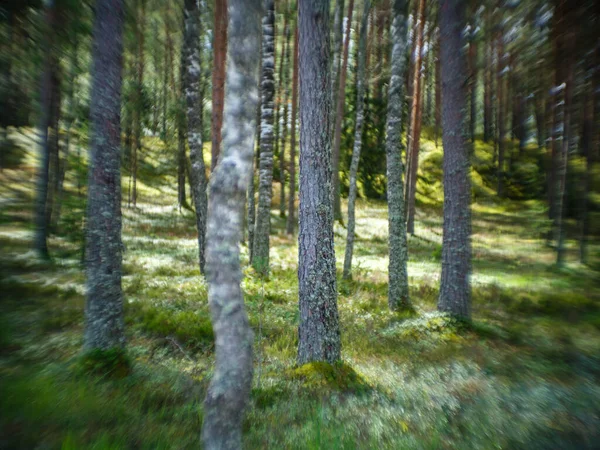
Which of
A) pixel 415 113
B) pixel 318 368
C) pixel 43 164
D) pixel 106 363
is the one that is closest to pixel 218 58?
pixel 43 164

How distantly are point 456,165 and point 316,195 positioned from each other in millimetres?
3940

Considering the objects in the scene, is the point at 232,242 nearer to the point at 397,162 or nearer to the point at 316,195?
the point at 316,195

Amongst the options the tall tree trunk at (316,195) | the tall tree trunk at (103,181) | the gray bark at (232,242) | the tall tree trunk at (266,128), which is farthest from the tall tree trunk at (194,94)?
the gray bark at (232,242)

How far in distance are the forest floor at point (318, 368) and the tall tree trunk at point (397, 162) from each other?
922mm

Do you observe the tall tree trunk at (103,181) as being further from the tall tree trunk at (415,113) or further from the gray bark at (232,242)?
the tall tree trunk at (415,113)

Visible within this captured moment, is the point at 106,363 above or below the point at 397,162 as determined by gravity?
below

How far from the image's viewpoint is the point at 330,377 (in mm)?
5070

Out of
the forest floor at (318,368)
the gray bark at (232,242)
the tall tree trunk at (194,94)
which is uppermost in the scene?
the tall tree trunk at (194,94)

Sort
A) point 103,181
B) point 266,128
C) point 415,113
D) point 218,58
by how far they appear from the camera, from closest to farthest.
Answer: point 103,181, point 266,128, point 218,58, point 415,113

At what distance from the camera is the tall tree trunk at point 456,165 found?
25.2ft

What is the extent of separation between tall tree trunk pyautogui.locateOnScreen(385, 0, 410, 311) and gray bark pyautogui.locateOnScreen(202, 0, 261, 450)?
20.7ft

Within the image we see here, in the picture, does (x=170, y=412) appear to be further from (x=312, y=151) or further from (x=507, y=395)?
(x=507, y=395)

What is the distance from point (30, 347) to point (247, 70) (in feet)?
17.5

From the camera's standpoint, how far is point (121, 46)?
5.43 meters
